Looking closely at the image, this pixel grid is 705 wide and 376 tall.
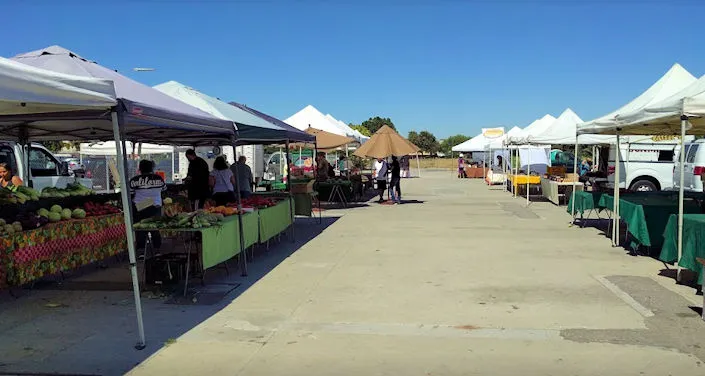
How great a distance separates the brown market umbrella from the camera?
63.1ft

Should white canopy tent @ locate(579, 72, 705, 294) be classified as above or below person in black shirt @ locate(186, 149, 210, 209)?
above

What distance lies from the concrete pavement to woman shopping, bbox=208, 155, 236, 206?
1.86 m

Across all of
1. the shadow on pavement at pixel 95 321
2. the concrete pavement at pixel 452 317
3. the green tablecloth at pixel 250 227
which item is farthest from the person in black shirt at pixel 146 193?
the concrete pavement at pixel 452 317

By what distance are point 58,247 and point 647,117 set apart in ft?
28.3

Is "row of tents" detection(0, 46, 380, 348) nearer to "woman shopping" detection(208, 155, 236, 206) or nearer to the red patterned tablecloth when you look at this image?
"woman shopping" detection(208, 155, 236, 206)

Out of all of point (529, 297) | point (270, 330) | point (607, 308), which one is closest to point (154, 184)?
point (270, 330)

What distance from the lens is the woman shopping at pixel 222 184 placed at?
11359 mm

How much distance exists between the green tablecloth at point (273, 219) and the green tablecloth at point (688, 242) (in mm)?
6172

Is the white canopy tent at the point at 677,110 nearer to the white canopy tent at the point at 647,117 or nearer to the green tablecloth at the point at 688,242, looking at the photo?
the white canopy tent at the point at 647,117

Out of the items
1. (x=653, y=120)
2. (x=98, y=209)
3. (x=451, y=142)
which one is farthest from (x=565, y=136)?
(x=451, y=142)

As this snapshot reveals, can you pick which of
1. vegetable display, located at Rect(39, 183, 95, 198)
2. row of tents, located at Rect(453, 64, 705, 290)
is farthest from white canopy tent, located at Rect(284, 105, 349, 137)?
vegetable display, located at Rect(39, 183, 95, 198)

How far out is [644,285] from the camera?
7.74 meters

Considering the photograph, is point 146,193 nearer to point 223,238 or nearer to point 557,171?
point 223,238

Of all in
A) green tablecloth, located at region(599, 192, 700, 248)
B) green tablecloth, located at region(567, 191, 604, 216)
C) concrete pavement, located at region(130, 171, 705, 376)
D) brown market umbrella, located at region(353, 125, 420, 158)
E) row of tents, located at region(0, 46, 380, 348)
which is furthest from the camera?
brown market umbrella, located at region(353, 125, 420, 158)
